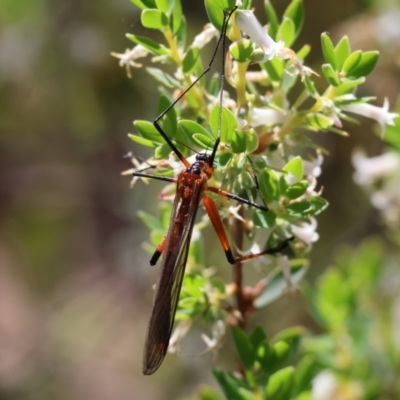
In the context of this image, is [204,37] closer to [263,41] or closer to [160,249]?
[263,41]

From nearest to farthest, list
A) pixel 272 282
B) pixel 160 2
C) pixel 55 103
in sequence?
pixel 160 2
pixel 272 282
pixel 55 103

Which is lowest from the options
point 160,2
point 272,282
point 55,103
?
point 272,282

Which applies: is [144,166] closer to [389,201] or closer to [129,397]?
[389,201]

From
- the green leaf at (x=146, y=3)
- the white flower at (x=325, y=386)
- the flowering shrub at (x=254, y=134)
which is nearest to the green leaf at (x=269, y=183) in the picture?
the flowering shrub at (x=254, y=134)

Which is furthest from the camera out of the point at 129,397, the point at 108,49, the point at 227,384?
the point at 129,397

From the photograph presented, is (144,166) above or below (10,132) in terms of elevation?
below

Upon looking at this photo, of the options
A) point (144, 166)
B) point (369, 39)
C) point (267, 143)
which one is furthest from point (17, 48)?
point (267, 143)

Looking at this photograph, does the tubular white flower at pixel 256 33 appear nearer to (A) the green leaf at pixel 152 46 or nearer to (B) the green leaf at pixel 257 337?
→ (A) the green leaf at pixel 152 46
